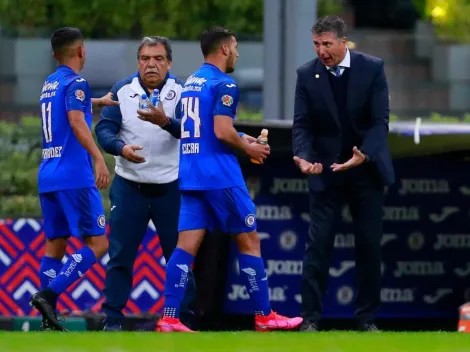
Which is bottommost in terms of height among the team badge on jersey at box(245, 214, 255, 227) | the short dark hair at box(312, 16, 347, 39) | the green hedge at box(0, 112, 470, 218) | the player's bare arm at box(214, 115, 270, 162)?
the green hedge at box(0, 112, 470, 218)

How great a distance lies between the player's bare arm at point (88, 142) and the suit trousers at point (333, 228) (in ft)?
4.62

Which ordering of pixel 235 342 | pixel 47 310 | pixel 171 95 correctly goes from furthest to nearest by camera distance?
pixel 171 95 < pixel 47 310 < pixel 235 342

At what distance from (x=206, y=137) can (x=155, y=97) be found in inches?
22.1

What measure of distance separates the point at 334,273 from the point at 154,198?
172cm

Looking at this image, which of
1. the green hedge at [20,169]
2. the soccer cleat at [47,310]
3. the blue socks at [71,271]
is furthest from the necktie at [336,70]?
the green hedge at [20,169]

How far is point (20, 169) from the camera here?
1636 centimetres

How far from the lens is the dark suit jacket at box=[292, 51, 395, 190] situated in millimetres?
10812

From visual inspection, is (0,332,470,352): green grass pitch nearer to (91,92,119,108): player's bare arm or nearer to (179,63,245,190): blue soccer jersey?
(179,63,245,190): blue soccer jersey

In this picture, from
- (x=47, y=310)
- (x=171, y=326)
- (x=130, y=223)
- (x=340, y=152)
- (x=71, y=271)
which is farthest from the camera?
(x=130, y=223)

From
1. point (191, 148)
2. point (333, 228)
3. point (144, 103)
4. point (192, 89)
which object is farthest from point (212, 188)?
point (333, 228)

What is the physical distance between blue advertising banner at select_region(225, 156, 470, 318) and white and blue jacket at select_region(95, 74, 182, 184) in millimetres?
1193

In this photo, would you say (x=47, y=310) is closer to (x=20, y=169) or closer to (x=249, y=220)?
(x=249, y=220)

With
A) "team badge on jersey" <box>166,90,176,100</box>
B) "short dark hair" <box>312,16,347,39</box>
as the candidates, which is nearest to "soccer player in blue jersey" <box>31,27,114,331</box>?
"team badge on jersey" <box>166,90,176,100</box>

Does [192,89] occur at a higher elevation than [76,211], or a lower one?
higher
